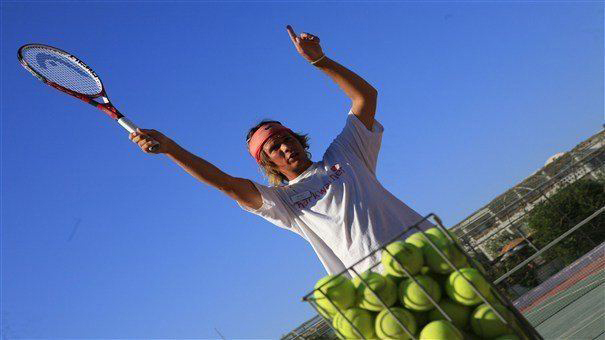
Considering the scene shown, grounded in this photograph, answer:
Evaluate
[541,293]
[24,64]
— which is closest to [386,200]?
[24,64]

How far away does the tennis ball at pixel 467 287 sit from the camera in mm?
2062

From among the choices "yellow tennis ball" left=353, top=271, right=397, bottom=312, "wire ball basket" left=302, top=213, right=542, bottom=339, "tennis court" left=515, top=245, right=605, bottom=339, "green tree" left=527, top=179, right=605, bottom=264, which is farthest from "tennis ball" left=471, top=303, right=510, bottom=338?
"green tree" left=527, top=179, right=605, bottom=264

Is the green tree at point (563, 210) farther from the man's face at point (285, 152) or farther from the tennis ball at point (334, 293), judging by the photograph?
the tennis ball at point (334, 293)

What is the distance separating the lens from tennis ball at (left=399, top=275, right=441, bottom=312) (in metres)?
2.08

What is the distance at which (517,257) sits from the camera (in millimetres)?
16359

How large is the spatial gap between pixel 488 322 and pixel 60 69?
14.0 ft

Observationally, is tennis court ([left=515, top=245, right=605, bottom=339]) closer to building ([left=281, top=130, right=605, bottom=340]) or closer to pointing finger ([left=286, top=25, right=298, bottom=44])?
pointing finger ([left=286, top=25, right=298, bottom=44])

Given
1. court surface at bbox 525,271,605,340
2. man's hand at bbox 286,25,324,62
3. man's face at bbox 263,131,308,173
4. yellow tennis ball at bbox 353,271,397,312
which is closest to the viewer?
yellow tennis ball at bbox 353,271,397,312

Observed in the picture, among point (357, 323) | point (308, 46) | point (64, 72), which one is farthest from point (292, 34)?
point (357, 323)

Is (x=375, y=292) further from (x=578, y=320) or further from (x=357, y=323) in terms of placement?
(x=578, y=320)

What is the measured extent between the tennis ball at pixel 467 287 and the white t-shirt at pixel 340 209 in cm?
126

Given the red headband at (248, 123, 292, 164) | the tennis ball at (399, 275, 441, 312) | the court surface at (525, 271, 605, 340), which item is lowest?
the court surface at (525, 271, 605, 340)

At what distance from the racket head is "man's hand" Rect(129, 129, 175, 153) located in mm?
1795

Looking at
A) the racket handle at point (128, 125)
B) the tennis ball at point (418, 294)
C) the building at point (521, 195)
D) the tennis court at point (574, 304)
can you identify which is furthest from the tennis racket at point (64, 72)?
the building at point (521, 195)
